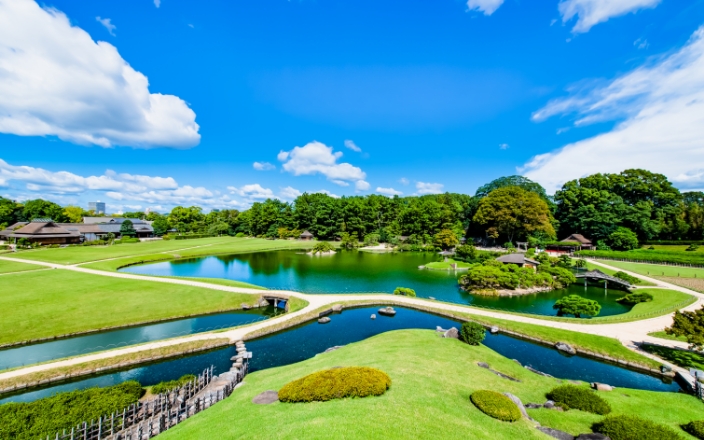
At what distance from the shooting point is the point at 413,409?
31.0ft

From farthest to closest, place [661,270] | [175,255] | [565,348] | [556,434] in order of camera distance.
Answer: [175,255] → [661,270] → [565,348] → [556,434]

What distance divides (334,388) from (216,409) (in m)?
4.89

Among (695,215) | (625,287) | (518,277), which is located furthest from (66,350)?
(695,215)

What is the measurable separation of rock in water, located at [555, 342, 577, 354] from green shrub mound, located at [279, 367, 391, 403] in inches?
594

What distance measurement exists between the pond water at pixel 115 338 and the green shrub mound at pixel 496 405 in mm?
20850

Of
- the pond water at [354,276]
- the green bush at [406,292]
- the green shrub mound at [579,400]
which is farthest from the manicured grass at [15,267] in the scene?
the green shrub mound at [579,400]

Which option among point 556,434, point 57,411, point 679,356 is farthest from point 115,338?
point 679,356

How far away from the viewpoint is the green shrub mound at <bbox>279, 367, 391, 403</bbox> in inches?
412

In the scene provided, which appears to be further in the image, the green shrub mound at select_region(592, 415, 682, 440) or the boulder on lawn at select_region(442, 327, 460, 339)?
the boulder on lawn at select_region(442, 327, 460, 339)

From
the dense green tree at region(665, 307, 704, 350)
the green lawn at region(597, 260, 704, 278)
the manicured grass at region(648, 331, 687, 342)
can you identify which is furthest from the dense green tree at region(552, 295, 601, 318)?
the green lawn at region(597, 260, 704, 278)

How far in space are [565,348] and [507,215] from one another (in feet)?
173

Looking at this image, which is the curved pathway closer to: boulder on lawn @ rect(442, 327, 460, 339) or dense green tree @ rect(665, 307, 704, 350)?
dense green tree @ rect(665, 307, 704, 350)

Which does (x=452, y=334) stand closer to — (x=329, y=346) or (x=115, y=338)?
(x=329, y=346)

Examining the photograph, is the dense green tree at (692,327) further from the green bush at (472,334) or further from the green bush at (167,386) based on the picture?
the green bush at (167,386)
